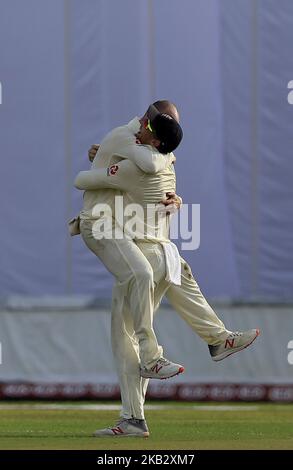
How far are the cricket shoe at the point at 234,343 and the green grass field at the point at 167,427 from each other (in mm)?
463

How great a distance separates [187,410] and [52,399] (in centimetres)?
160

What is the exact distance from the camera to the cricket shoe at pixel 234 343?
8.30m

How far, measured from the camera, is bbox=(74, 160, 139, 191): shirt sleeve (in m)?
8.12

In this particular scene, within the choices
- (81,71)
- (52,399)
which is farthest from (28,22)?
(52,399)

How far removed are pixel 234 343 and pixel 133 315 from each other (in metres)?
0.59

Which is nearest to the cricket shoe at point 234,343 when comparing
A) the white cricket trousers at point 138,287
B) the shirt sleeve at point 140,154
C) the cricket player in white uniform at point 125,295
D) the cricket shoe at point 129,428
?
the cricket player in white uniform at point 125,295

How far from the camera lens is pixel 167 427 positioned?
9492 mm

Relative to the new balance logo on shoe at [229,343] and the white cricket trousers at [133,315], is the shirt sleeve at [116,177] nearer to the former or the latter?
the white cricket trousers at [133,315]

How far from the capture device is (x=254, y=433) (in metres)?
8.91

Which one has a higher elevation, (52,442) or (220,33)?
(220,33)

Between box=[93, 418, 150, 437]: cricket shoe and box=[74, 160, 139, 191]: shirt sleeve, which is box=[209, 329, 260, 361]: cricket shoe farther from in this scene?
box=[74, 160, 139, 191]: shirt sleeve

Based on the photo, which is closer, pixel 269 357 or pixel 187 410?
pixel 187 410

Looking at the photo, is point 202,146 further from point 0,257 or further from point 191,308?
point 191,308

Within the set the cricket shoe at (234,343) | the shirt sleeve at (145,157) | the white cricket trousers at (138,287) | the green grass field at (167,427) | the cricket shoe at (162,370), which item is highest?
the shirt sleeve at (145,157)
